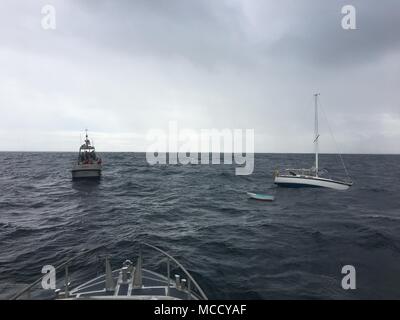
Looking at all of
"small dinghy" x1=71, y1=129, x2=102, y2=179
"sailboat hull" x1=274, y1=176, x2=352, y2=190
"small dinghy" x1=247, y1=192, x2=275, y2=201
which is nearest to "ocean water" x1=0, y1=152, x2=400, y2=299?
"small dinghy" x1=247, y1=192, x2=275, y2=201

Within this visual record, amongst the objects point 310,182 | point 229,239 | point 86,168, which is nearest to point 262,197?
point 310,182

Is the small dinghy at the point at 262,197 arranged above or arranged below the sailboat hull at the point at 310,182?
below

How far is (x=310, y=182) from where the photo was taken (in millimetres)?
44031

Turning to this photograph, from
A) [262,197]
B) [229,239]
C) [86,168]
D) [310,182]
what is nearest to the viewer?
[229,239]

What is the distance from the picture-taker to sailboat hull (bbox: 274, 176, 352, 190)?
43000 millimetres

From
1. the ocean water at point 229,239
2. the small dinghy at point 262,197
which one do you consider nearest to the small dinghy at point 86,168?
the ocean water at point 229,239

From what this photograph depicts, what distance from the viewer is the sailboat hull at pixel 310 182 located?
141ft

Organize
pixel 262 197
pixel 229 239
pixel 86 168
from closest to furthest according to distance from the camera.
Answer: pixel 229 239, pixel 262 197, pixel 86 168

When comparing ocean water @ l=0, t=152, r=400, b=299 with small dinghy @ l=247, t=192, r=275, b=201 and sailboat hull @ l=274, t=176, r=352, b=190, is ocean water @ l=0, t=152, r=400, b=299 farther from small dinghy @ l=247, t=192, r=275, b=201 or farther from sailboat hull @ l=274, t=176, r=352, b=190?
sailboat hull @ l=274, t=176, r=352, b=190

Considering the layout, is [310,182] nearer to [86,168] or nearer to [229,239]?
[229,239]

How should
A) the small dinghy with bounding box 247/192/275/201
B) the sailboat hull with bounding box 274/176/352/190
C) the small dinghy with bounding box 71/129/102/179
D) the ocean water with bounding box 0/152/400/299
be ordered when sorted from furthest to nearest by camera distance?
the small dinghy with bounding box 71/129/102/179 → the sailboat hull with bounding box 274/176/352/190 → the small dinghy with bounding box 247/192/275/201 → the ocean water with bounding box 0/152/400/299

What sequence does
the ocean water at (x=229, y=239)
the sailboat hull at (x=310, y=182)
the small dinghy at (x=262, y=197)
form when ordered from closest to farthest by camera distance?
the ocean water at (x=229, y=239) → the small dinghy at (x=262, y=197) → the sailboat hull at (x=310, y=182)

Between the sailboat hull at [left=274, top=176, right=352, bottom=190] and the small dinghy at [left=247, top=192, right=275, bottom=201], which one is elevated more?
the sailboat hull at [left=274, top=176, right=352, bottom=190]

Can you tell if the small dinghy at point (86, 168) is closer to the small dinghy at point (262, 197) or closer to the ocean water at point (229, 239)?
the ocean water at point (229, 239)
